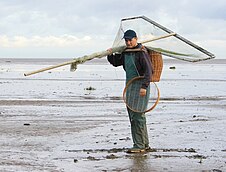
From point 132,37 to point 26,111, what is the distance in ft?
26.6

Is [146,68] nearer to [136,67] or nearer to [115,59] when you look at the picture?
[136,67]

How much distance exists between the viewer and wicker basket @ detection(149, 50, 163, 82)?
970cm

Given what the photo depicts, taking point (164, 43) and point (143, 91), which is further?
point (164, 43)

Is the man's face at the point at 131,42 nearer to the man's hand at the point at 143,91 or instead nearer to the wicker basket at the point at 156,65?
the wicker basket at the point at 156,65

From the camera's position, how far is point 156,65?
32.0ft

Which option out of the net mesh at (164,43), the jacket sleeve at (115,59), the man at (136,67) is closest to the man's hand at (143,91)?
the man at (136,67)

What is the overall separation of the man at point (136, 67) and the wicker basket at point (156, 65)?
369 millimetres

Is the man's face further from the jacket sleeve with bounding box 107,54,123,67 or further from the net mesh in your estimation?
the net mesh

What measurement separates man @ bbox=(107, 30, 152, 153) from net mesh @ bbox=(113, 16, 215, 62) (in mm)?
497

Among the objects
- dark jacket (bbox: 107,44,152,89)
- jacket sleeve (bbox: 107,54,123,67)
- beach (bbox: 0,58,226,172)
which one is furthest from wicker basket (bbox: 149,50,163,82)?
beach (bbox: 0,58,226,172)

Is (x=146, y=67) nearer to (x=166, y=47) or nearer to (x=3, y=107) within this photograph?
(x=166, y=47)

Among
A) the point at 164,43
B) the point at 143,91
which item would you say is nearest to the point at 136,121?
the point at 143,91

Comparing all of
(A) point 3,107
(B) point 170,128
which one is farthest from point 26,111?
(B) point 170,128

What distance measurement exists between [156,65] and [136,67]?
506mm
